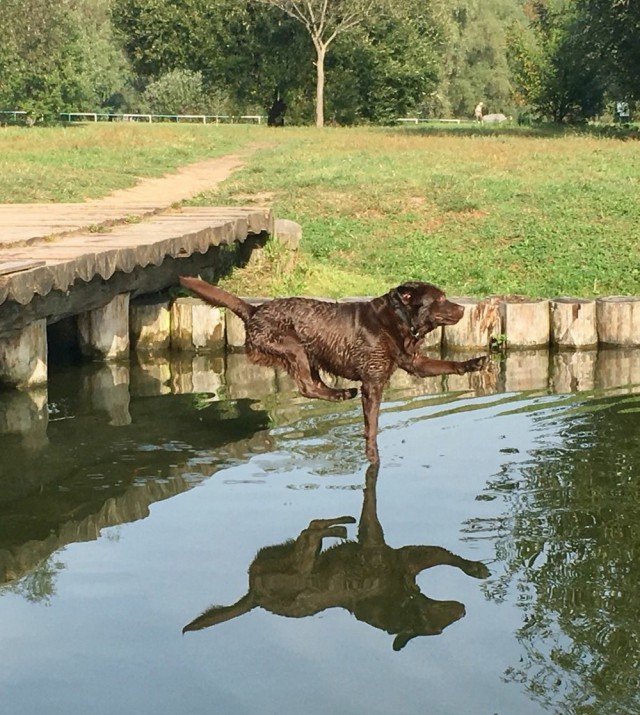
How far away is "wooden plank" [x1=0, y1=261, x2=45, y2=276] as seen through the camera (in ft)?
30.2

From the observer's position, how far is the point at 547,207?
19547mm

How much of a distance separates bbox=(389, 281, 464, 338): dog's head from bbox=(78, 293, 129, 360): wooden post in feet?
15.8

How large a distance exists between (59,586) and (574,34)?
37.5 m

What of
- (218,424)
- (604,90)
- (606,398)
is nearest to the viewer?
(218,424)

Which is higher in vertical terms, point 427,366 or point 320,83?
point 320,83

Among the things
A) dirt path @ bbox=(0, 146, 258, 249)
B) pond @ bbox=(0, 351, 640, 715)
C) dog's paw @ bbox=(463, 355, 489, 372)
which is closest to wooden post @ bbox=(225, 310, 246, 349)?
dirt path @ bbox=(0, 146, 258, 249)

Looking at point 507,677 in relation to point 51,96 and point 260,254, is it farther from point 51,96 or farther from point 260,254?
point 51,96

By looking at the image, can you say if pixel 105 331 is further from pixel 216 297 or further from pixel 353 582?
pixel 353 582

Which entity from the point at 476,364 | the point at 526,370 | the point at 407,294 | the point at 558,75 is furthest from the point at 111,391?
the point at 558,75

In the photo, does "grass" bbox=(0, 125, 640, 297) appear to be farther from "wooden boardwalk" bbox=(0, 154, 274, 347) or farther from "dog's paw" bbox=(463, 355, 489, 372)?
"dog's paw" bbox=(463, 355, 489, 372)

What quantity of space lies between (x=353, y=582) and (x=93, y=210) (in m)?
10.4

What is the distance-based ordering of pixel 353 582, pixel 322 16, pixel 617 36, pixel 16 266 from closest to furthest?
pixel 353 582 < pixel 16 266 < pixel 617 36 < pixel 322 16

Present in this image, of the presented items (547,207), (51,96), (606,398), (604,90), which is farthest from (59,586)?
(51,96)

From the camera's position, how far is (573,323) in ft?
42.0
